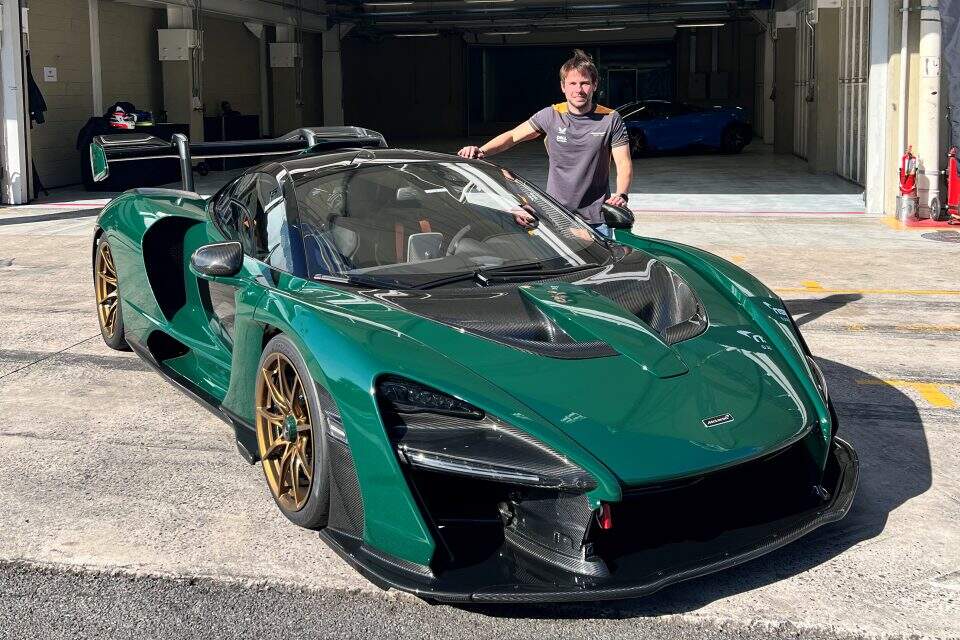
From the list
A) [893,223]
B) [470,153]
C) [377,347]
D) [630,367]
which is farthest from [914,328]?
[893,223]

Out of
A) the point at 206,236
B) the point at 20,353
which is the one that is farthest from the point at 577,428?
the point at 20,353

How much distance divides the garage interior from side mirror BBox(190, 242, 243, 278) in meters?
9.84

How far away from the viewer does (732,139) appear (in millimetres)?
24156

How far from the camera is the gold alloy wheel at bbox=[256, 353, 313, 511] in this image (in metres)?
3.69

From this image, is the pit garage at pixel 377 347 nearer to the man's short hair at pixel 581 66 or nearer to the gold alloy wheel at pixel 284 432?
the gold alloy wheel at pixel 284 432

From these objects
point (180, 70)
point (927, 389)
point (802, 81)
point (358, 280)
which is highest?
point (180, 70)

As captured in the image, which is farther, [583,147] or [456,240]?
[583,147]

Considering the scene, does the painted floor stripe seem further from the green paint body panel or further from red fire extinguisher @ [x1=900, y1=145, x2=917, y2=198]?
the green paint body panel

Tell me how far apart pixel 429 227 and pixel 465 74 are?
3282 centimetres

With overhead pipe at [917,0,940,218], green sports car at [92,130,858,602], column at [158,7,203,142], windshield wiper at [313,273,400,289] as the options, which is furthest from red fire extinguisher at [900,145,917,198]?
column at [158,7,203,142]

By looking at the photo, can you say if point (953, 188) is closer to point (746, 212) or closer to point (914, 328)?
point (746, 212)

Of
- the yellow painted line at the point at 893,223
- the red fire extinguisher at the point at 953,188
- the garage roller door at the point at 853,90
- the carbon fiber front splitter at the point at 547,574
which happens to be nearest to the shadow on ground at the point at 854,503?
the carbon fiber front splitter at the point at 547,574

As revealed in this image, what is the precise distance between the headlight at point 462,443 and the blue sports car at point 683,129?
69.4ft

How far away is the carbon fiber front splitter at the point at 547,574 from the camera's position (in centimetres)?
303
